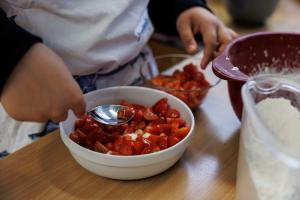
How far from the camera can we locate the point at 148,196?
1.72ft

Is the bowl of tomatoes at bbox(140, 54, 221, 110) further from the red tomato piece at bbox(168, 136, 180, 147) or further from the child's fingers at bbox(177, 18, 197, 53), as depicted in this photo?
the red tomato piece at bbox(168, 136, 180, 147)

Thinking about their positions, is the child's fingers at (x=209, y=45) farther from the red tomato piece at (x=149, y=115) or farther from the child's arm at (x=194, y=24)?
the red tomato piece at (x=149, y=115)

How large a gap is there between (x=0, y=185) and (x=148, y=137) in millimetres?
198

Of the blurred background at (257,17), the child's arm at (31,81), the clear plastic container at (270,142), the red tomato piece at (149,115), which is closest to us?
→ the clear plastic container at (270,142)

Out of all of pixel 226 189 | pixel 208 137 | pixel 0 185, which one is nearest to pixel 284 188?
pixel 226 189

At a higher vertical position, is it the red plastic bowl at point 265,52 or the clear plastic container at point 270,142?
the clear plastic container at point 270,142

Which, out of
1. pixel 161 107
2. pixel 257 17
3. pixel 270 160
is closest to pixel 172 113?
pixel 161 107

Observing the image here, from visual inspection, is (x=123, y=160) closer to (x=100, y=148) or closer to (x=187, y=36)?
(x=100, y=148)

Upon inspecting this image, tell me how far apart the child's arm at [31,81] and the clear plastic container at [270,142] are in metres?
0.21

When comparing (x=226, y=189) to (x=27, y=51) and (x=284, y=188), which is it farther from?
(x=27, y=51)

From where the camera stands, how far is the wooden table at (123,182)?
53cm

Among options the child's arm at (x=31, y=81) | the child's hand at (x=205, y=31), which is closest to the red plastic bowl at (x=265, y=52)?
the child's hand at (x=205, y=31)

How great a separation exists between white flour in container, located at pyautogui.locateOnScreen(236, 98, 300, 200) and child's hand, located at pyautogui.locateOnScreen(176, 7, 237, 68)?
27cm

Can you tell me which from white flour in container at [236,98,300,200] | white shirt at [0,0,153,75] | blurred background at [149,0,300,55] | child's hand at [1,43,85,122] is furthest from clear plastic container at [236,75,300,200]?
blurred background at [149,0,300,55]
